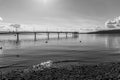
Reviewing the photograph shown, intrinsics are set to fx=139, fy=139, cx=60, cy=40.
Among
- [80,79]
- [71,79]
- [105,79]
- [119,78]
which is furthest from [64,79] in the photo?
[119,78]

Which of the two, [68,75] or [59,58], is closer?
[68,75]

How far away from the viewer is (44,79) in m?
19.1

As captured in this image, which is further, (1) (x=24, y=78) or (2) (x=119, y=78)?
(1) (x=24, y=78)

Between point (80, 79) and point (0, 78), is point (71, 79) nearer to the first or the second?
point (80, 79)

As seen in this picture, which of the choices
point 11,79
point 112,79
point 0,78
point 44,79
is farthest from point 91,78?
point 0,78

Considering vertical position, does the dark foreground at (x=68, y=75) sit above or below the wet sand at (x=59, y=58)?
above

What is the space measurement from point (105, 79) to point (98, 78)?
0.93 meters

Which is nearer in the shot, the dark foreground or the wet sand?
the dark foreground

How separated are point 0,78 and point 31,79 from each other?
477 centimetres

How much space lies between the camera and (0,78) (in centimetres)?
2023

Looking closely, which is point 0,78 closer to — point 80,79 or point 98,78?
point 80,79

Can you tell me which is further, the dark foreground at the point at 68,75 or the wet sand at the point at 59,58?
the wet sand at the point at 59,58

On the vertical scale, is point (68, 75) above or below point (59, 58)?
above

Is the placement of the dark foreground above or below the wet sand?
above
